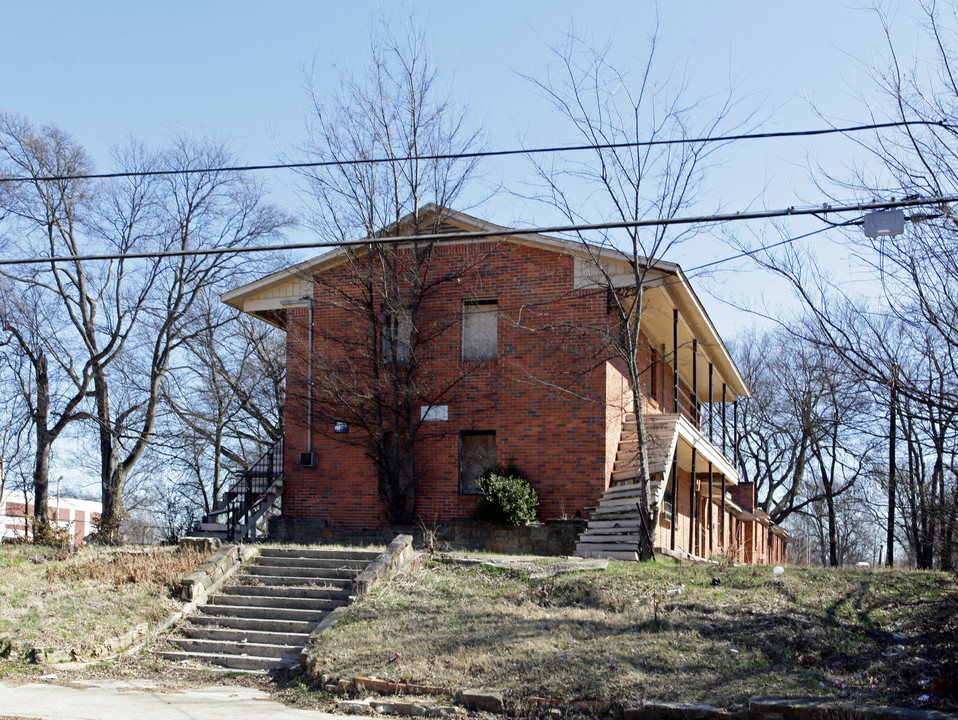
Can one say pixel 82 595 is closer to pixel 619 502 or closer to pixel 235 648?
pixel 235 648

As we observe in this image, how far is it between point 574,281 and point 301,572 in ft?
29.3

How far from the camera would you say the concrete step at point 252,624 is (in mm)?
14508

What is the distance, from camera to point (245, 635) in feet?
47.2

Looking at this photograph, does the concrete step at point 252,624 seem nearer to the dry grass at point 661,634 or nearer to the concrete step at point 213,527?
the dry grass at point 661,634

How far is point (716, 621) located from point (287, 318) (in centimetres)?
1450

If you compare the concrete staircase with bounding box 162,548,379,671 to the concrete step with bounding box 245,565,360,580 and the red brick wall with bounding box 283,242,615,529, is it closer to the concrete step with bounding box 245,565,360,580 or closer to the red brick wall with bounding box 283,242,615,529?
the concrete step with bounding box 245,565,360,580

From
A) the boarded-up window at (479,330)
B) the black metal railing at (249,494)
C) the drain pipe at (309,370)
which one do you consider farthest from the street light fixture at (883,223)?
the black metal railing at (249,494)

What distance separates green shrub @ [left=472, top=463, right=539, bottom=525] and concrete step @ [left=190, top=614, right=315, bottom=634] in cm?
637

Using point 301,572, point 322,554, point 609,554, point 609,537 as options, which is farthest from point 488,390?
point 301,572

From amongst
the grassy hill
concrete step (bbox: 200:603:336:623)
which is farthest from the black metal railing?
concrete step (bbox: 200:603:336:623)

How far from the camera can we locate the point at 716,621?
41.1 feet

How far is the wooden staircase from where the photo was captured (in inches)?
723

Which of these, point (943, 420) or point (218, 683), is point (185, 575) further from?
point (943, 420)

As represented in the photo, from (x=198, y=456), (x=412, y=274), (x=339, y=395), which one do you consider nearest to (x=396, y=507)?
(x=339, y=395)
